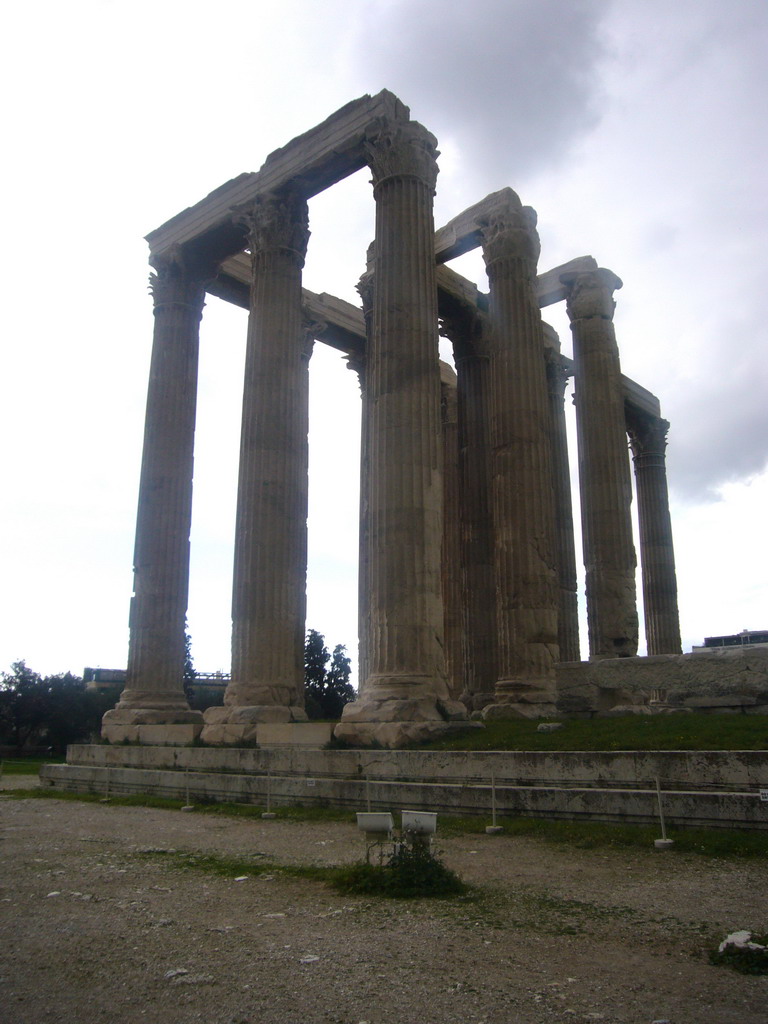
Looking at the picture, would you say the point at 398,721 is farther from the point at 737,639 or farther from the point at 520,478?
the point at 737,639

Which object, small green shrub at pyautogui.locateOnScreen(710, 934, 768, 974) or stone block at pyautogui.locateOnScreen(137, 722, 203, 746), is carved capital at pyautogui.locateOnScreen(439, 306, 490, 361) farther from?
small green shrub at pyautogui.locateOnScreen(710, 934, 768, 974)

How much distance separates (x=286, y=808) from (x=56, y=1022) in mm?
10649

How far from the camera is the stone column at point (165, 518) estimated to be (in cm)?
2609

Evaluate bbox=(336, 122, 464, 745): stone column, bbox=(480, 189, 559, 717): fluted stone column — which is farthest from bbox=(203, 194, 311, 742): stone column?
bbox=(480, 189, 559, 717): fluted stone column

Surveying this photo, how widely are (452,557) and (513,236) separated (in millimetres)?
12139

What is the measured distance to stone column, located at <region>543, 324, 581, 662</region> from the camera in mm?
30125

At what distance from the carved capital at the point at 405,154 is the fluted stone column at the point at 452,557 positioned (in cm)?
1124

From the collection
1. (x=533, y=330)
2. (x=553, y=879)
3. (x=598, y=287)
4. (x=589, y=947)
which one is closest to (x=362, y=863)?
(x=553, y=879)

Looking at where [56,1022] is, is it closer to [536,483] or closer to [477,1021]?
[477,1021]

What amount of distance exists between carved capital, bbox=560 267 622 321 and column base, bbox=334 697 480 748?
16058mm

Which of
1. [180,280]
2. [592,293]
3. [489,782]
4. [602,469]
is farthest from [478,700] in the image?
[180,280]

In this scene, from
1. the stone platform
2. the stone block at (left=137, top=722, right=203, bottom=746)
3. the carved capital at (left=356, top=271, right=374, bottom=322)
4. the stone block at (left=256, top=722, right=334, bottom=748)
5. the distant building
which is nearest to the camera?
the stone platform

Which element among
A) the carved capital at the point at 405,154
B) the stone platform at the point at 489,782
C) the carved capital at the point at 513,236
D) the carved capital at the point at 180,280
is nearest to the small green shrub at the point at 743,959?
the stone platform at the point at 489,782

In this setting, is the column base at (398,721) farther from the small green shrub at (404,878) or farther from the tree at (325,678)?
the tree at (325,678)
